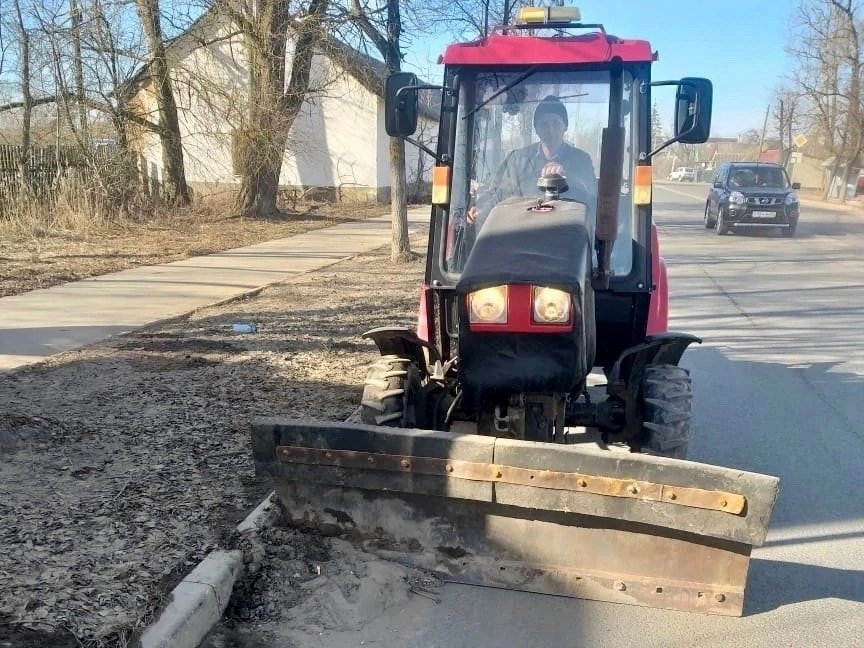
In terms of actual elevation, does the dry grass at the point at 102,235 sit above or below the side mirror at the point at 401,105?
below

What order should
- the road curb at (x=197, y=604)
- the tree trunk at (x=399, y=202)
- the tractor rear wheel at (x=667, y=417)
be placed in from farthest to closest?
the tree trunk at (x=399, y=202)
the tractor rear wheel at (x=667, y=417)
the road curb at (x=197, y=604)

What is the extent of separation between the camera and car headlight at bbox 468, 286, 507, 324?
3.46m

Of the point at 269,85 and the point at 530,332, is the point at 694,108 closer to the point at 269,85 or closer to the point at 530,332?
the point at 530,332

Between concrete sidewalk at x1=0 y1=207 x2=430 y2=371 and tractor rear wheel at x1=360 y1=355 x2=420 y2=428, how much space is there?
170 inches

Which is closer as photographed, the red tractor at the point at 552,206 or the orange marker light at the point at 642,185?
the red tractor at the point at 552,206

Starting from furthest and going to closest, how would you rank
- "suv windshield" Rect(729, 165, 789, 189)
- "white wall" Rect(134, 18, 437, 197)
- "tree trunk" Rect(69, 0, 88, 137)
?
"suv windshield" Rect(729, 165, 789, 189) → "white wall" Rect(134, 18, 437, 197) → "tree trunk" Rect(69, 0, 88, 137)

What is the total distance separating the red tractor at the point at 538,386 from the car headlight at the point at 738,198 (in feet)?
61.0

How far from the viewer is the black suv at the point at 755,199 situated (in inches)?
869

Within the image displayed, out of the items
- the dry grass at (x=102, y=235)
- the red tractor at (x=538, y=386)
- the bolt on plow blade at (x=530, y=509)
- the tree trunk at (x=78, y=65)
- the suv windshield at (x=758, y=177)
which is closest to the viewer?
the bolt on plow blade at (x=530, y=509)

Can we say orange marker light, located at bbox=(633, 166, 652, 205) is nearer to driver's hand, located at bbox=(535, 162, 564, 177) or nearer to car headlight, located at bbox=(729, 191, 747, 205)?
driver's hand, located at bbox=(535, 162, 564, 177)

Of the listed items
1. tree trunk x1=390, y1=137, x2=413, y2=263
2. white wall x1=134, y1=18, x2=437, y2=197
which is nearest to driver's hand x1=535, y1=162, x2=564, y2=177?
tree trunk x1=390, y1=137, x2=413, y2=263

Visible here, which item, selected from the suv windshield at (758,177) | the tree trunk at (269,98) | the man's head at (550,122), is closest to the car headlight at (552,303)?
the man's head at (550,122)

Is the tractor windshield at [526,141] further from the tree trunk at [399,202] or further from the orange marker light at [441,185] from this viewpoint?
the tree trunk at [399,202]

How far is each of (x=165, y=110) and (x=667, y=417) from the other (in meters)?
21.1
